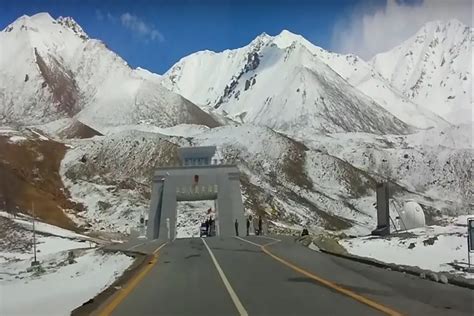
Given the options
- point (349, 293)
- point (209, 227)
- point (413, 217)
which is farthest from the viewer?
point (209, 227)

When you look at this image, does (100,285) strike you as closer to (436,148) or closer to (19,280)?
(19,280)

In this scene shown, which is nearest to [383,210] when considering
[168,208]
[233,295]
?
[233,295]

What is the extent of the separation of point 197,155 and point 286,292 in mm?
61744

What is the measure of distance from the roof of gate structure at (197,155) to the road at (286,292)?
178 ft

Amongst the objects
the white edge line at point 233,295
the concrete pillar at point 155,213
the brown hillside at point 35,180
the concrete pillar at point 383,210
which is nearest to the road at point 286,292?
the white edge line at point 233,295

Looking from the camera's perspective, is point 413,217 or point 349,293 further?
point 413,217

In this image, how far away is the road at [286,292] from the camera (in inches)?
466

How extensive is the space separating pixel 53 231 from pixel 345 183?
91.0 meters

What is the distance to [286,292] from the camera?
46.4ft

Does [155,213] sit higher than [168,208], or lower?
lower

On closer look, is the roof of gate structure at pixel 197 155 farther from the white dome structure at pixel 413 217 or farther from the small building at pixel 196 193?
the white dome structure at pixel 413 217

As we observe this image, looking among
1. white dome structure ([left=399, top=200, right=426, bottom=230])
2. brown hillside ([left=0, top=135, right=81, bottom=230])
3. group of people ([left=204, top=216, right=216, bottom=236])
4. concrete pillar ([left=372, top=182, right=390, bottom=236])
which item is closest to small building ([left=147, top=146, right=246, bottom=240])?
group of people ([left=204, top=216, right=216, bottom=236])

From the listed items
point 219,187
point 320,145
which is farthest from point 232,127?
point 219,187

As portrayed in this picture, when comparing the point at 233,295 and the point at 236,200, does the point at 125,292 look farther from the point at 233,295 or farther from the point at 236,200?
the point at 236,200
